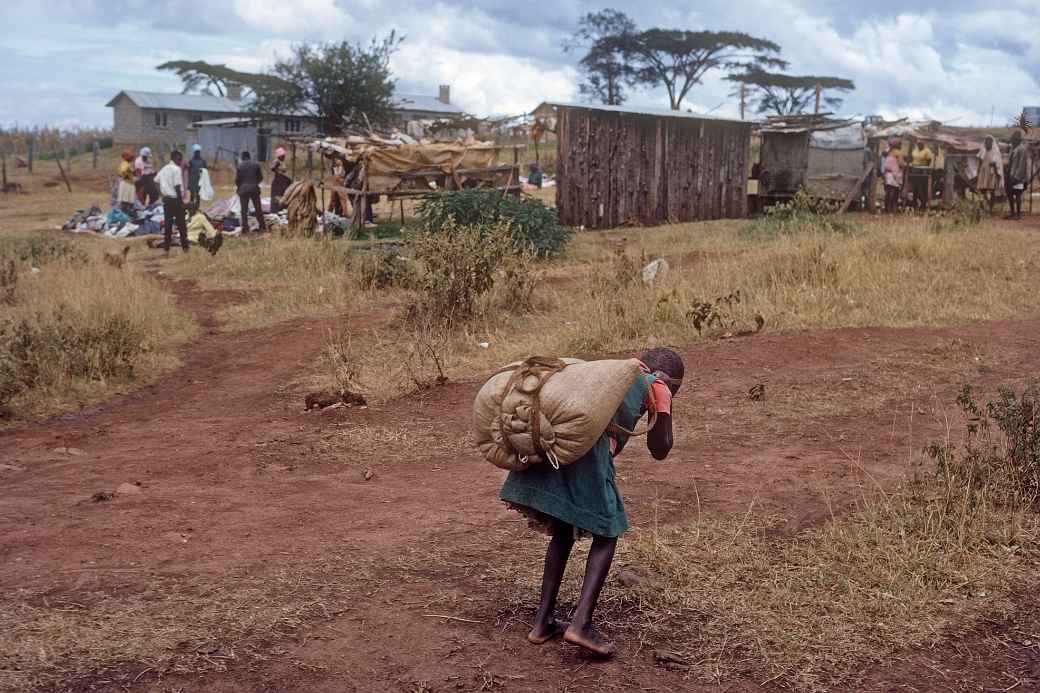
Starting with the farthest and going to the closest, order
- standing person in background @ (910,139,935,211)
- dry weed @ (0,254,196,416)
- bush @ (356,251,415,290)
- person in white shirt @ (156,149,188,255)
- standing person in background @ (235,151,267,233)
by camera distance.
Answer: standing person in background @ (910,139,935,211) < standing person in background @ (235,151,267,233) < person in white shirt @ (156,149,188,255) < bush @ (356,251,415,290) < dry weed @ (0,254,196,416)

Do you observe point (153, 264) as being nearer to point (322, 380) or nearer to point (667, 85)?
point (322, 380)

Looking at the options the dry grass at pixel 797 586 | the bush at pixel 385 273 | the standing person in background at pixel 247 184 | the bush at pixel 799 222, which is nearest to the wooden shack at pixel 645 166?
the bush at pixel 799 222

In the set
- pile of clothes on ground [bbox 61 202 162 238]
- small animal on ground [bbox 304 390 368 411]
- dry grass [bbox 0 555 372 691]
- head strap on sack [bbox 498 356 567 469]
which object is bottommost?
dry grass [bbox 0 555 372 691]

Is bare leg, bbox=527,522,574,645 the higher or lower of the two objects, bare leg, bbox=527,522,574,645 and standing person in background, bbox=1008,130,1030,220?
the lower

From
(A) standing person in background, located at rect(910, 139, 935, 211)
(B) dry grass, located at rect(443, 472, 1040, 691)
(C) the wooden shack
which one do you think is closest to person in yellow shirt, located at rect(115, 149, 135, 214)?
(C) the wooden shack

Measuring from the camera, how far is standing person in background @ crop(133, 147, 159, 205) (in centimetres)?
2002

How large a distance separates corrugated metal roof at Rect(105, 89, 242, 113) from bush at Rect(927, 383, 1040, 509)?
4392cm

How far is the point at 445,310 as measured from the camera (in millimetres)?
9281

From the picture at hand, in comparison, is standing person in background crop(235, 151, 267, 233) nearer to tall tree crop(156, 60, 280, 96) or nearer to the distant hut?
the distant hut

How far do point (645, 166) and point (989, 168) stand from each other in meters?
6.86

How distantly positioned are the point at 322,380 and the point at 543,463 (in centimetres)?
495

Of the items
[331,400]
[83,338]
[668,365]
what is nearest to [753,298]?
[331,400]

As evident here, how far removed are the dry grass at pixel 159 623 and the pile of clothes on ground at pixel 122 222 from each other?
15.6m

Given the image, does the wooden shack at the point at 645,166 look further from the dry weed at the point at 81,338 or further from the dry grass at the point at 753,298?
the dry weed at the point at 81,338
